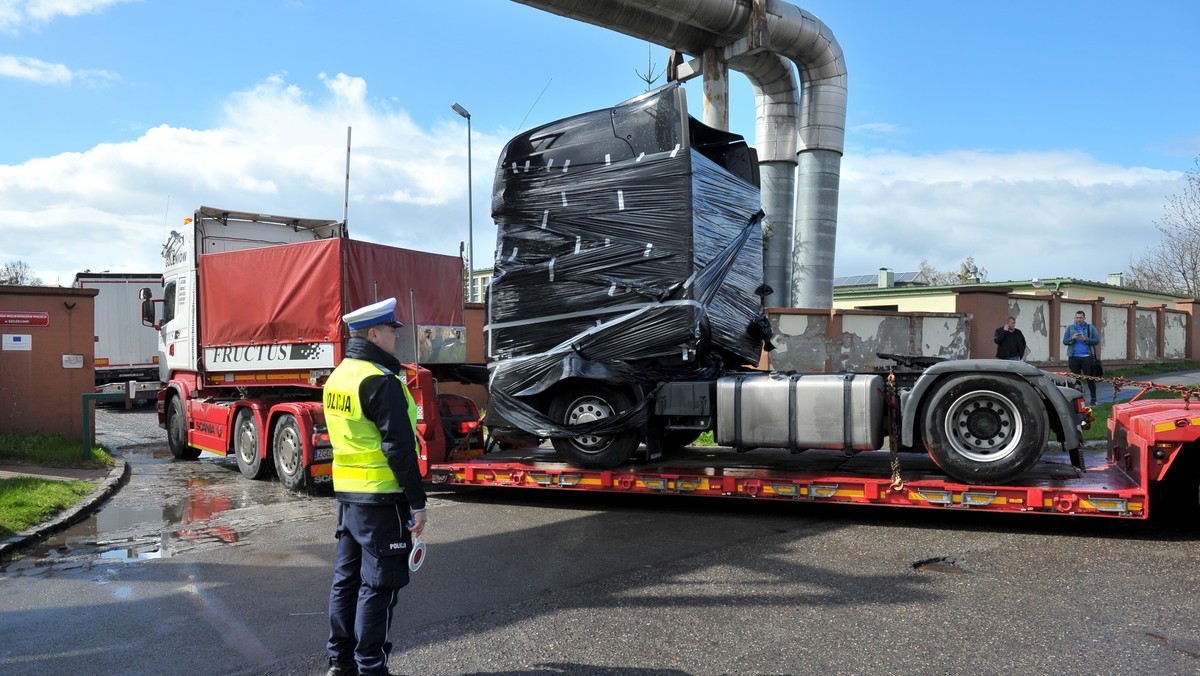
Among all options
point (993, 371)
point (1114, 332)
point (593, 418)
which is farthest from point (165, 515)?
point (1114, 332)

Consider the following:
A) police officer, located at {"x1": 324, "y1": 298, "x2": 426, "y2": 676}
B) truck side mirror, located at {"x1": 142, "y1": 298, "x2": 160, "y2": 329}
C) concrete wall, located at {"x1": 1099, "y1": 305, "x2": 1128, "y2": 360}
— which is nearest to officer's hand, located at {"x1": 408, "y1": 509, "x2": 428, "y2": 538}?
police officer, located at {"x1": 324, "y1": 298, "x2": 426, "y2": 676}

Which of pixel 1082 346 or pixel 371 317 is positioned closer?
pixel 371 317

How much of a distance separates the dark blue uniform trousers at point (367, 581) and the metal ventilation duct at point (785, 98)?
13018mm

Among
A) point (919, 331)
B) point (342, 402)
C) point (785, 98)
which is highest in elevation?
point (785, 98)

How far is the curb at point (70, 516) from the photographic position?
7.26 meters

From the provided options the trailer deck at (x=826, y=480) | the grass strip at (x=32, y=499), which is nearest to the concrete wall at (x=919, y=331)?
the trailer deck at (x=826, y=480)

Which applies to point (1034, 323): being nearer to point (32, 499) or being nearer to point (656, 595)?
point (656, 595)

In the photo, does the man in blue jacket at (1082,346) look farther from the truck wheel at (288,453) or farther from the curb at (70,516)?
the curb at (70,516)

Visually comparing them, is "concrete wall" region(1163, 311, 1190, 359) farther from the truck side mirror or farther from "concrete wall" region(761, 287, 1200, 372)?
the truck side mirror

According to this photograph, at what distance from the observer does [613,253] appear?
331 inches

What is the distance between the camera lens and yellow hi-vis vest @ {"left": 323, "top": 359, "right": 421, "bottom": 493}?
4141mm

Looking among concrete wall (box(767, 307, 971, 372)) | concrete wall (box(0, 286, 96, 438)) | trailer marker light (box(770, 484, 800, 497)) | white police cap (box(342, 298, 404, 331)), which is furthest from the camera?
concrete wall (box(767, 307, 971, 372))

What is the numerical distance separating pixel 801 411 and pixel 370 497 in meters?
4.52

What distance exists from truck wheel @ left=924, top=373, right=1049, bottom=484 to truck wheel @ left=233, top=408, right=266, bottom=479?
7750 mm
